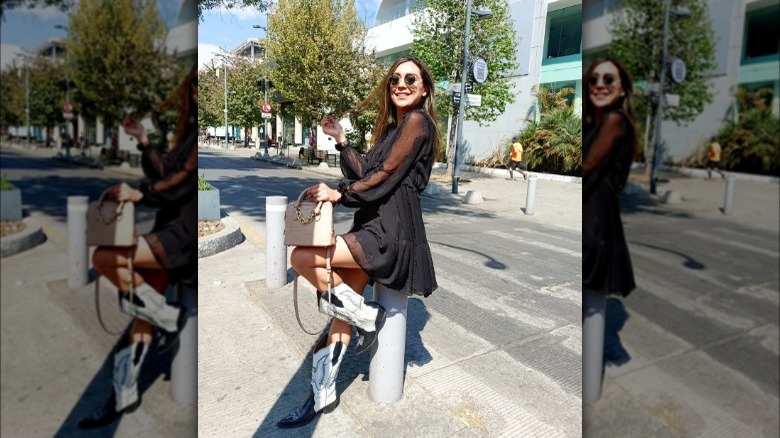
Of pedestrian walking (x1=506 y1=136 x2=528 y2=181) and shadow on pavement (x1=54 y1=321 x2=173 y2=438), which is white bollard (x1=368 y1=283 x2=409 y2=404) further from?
pedestrian walking (x1=506 y1=136 x2=528 y2=181)

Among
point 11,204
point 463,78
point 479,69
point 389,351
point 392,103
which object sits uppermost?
point 479,69

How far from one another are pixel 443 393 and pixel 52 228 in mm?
2101

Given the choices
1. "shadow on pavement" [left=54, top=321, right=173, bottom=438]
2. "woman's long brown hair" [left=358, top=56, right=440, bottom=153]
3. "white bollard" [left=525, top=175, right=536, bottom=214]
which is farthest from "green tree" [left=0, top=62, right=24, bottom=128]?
"white bollard" [left=525, top=175, right=536, bottom=214]

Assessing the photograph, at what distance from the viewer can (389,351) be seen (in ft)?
7.27

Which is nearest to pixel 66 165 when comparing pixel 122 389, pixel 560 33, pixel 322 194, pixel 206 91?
pixel 122 389

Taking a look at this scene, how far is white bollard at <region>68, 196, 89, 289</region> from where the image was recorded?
2.41 feet

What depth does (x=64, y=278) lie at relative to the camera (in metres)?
0.74

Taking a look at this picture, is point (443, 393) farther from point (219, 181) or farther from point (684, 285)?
point (219, 181)

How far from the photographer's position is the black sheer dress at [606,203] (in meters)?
0.76

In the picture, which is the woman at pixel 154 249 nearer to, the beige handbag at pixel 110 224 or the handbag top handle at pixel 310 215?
the beige handbag at pixel 110 224

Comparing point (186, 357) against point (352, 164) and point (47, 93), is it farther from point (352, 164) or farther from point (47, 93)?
point (352, 164)

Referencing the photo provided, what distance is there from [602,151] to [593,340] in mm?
337

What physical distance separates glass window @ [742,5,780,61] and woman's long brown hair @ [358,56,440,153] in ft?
4.58

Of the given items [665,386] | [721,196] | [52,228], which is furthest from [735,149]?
[52,228]
